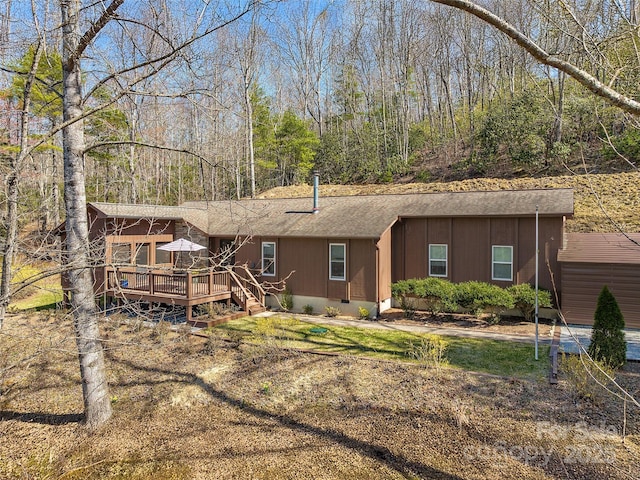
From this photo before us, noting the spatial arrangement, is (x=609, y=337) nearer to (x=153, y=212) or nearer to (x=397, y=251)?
(x=397, y=251)

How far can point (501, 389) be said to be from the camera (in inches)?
Answer: 297

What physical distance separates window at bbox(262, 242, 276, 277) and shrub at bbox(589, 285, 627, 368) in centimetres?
1083

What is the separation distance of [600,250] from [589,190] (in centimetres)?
1065

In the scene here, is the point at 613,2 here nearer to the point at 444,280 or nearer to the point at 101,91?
the point at 101,91

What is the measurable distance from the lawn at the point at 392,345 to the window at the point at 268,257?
3.60 m

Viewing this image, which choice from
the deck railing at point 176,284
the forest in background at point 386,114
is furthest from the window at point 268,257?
the forest in background at point 386,114

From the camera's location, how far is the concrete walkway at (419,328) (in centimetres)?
1124

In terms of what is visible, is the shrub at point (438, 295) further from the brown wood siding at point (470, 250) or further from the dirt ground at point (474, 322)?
the brown wood siding at point (470, 250)

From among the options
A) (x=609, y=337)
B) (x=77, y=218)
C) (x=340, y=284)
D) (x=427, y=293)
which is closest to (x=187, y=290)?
(x=340, y=284)

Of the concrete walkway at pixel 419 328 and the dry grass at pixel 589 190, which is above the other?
the dry grass at pixel 589 190

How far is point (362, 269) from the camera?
47.7 ft

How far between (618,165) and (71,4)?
2766 cm

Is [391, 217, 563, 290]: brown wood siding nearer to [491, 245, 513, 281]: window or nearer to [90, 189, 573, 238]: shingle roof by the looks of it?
[491, 245, 513, 281]: window

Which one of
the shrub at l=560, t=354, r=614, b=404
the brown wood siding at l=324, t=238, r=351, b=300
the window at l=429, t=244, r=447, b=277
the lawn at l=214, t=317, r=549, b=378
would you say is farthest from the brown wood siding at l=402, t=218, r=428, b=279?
the shrub at l=560, t=354, r=614, b=404
